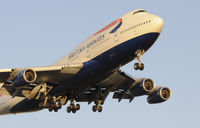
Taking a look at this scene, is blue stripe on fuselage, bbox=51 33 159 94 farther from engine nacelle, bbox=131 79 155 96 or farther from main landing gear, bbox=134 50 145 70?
engine nacelle, bbox=131 79 155 96

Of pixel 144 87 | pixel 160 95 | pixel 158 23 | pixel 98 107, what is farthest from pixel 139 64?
pixel 160 95

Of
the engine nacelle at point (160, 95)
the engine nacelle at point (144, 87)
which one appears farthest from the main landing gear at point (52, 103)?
the engine nacelle at point (160, 95)

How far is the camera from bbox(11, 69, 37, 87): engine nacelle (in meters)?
42.7

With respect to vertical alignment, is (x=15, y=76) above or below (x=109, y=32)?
below

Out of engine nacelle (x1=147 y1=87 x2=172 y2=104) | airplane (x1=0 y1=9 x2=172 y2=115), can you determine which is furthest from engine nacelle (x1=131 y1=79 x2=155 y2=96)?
engine nacelle (x1=147 y1=87 x2=172 y2=104)

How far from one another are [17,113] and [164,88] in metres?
16.9

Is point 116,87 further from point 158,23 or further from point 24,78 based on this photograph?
point 24,78

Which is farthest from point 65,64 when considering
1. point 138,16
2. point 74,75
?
point 138,16

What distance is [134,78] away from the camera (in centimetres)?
5231

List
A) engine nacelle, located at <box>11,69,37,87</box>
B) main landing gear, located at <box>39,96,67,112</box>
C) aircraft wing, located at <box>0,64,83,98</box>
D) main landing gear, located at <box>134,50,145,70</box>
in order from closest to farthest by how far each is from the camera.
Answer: main landing gear, located at <box>134,50,145,70</box>, engine nacelle, located at <box>11,69,37,87</box>, aircraft wing, located at <box>0,64,83,98</box>, main landing gear, located at <box>39,96,67,112</box>

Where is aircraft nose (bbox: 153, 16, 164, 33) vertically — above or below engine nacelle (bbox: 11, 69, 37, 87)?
above

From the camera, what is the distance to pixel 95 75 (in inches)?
1790

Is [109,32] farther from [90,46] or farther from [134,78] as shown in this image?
[134,78]

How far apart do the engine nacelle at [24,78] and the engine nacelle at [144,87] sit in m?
13.4
